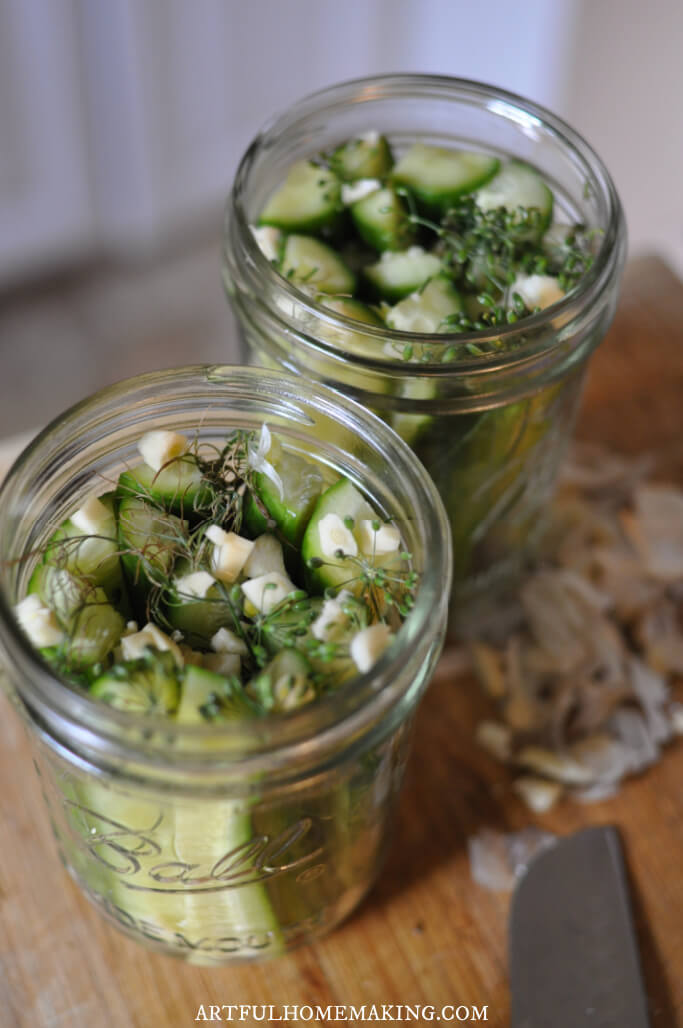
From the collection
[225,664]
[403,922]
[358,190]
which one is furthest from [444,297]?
[403,922]

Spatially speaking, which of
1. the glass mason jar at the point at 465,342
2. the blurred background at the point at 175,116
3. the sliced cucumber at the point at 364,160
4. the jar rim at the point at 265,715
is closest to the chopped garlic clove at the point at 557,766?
the glass mason jar at the point at 465,342

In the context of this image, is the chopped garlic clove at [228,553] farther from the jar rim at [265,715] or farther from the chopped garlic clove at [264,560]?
the jar rim at [265,715]

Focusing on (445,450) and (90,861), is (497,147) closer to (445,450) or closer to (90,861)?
(445,450)

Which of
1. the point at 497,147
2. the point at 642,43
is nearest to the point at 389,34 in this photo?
the point at 642,43

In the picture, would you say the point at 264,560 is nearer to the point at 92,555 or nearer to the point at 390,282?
the point at 92,555

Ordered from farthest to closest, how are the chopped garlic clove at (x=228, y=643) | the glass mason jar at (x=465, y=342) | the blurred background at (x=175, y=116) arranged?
the blurred background at (x=175, y=116)
the glass mason jar at (x=465, y=342)
the chopped garlic clove at (x=228, y=643)
